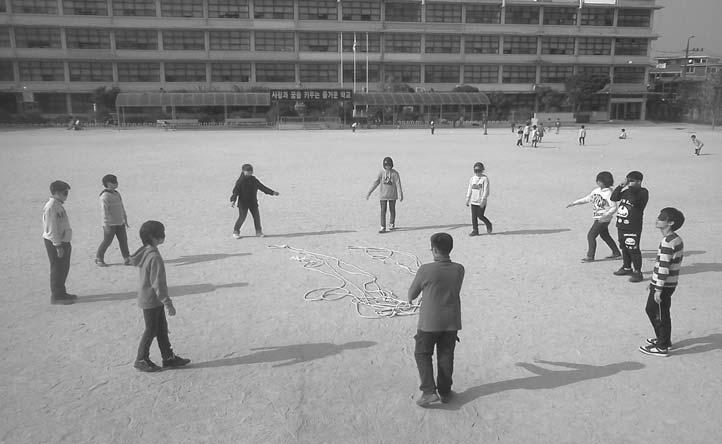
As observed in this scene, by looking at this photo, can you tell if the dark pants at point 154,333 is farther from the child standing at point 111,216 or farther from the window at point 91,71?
the window at point 91,71

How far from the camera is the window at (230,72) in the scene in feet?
246

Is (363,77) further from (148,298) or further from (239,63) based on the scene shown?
(148,298)

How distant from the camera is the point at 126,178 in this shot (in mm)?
19578

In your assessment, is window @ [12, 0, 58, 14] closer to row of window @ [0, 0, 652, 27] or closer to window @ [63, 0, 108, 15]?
row of window @ [0, 0, 652, 27]

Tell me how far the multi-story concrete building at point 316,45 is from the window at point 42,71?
128mm

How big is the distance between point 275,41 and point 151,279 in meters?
75.7

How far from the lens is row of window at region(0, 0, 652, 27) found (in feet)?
233

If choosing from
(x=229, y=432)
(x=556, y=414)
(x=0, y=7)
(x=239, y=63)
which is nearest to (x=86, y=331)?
(x=229, y=432)

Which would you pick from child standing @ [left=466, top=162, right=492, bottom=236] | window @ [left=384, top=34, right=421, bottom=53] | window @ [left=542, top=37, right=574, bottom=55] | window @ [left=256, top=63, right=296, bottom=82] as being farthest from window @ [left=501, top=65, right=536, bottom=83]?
child standing @ [left=466, top=162, right=492, bottom=236]

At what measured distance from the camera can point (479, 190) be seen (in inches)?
427

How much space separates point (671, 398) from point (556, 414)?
3.79 ft

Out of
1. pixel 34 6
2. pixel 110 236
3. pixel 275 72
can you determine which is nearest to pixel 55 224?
pixel 110 236

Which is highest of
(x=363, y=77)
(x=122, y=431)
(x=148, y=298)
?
(x=363, y=77)

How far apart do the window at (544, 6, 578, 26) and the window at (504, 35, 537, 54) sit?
3.90m
